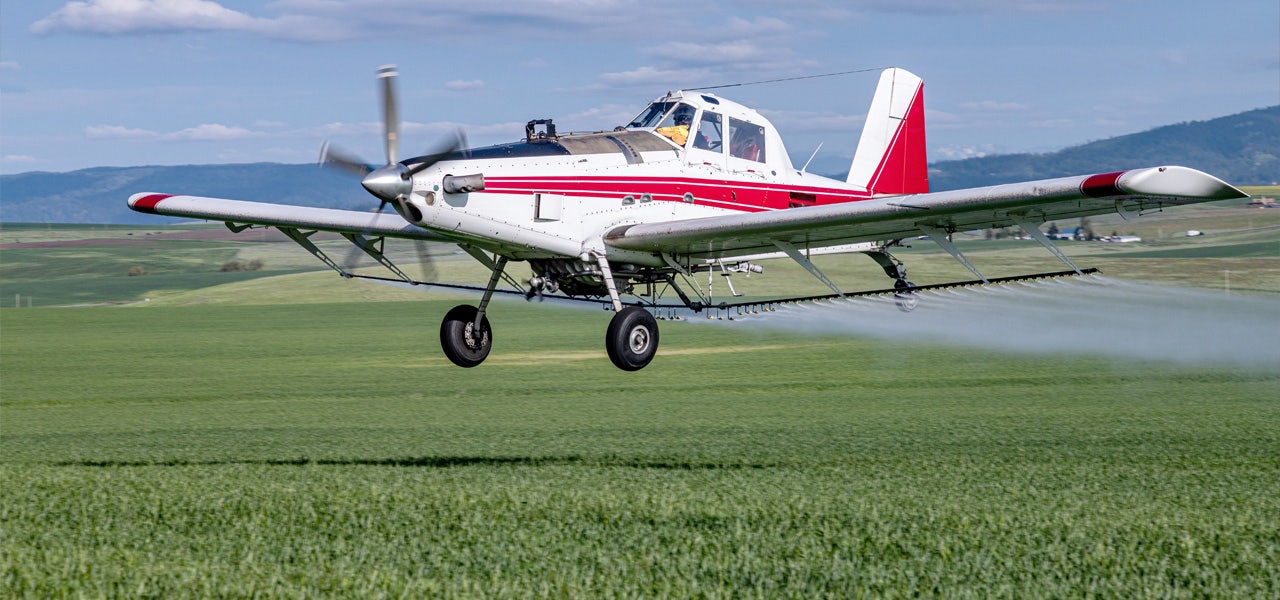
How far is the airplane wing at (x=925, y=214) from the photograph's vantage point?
1430 centimetres

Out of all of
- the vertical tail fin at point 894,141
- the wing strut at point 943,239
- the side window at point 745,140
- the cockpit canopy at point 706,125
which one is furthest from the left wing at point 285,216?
the vertical tail fin at point 894,141

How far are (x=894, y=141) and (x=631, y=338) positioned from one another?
912 centimetres

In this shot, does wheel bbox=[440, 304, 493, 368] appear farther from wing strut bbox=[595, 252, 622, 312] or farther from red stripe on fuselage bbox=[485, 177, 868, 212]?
red stripe on fuselage bbox=[485, 177, 868, 212]

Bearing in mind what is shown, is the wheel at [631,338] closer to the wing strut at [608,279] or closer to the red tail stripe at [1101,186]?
the wing strut at [608,279]

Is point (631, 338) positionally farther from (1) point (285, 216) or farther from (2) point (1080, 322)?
(2) point (1080, 322)

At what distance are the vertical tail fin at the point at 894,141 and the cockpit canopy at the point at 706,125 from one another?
15.0ft

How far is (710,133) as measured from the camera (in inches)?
800

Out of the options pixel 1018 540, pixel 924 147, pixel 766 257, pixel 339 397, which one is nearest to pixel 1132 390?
pixel 924 147

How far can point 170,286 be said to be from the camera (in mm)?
109375

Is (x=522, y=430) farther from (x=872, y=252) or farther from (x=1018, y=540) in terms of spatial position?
(x=1018, y=540)

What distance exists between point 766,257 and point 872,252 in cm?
268

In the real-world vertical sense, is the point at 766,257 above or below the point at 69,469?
above

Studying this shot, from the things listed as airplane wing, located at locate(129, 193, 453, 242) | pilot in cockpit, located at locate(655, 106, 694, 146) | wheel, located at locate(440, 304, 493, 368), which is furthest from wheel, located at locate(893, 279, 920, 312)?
airplane wing, located at locate(129, 193, 453, 242)

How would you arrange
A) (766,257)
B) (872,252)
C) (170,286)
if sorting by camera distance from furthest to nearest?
1. (170,286)
2. (872,252)
3. (766,257)
